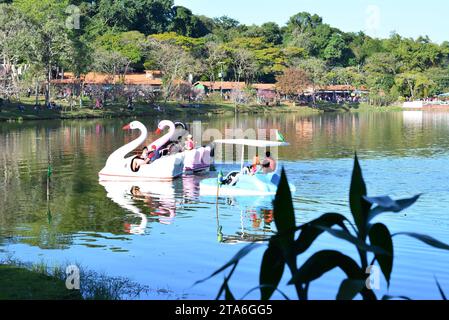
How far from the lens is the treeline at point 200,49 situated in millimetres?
68062

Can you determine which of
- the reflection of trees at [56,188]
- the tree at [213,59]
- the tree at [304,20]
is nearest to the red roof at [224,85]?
the tree at [213,59]

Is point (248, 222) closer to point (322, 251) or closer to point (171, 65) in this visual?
point (322, 251)

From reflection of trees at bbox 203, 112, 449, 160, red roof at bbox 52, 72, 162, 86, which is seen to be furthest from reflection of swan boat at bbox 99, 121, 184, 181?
red roof at bbox 52, 72, 162, 86

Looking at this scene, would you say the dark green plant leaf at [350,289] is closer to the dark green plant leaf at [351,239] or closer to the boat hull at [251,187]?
the dark green plant leaf at [351,239]

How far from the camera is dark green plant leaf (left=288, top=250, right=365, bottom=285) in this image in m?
4.70

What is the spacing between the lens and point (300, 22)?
531 ft

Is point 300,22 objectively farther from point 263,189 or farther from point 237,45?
point 263,189

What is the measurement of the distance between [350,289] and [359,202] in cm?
54

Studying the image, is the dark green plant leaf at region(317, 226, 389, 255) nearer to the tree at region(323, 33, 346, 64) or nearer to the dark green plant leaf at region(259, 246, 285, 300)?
the dark green plant leaf at region(259, 246, 285, 300)

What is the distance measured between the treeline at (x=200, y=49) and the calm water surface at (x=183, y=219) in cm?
3223

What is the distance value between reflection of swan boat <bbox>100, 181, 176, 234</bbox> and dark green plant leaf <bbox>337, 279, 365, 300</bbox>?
12804mm

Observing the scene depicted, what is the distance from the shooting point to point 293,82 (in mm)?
108250
